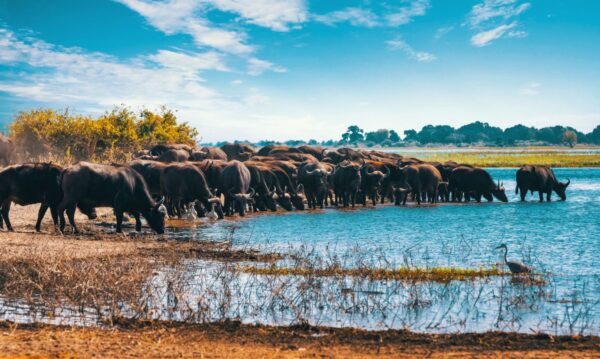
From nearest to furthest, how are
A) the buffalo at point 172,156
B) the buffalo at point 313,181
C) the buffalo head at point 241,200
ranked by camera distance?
the buffalo head at point 241,200 → the buffalo at point 313,181 → the buffalo at point 172,156

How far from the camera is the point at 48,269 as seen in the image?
10.8 meters

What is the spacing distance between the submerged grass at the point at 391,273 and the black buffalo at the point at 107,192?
6271 millimetres

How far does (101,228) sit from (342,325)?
12566 millimetres

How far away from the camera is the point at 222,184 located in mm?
26703

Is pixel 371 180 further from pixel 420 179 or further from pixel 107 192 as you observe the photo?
pixel 107 192

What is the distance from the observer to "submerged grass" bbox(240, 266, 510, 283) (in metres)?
13.0

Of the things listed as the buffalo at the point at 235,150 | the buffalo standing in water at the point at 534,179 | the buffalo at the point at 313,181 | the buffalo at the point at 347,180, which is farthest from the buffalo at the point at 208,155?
the buffalo standing in water at the point at 534,179

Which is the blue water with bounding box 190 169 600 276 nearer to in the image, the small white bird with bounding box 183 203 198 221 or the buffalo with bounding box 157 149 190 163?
the small white bird with bounding box 183 203 198 221

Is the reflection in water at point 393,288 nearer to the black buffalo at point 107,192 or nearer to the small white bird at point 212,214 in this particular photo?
the black buffalo at point 107,192

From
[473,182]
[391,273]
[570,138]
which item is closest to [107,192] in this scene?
[391,273]

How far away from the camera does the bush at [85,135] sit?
47.3 meters

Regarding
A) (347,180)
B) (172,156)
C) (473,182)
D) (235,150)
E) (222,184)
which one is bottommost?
(473,182)

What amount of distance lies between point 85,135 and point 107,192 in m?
31.5

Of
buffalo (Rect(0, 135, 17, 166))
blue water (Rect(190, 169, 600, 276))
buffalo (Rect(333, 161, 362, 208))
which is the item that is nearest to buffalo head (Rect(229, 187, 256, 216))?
blue water (Rect(190, 169, 600, 276))
